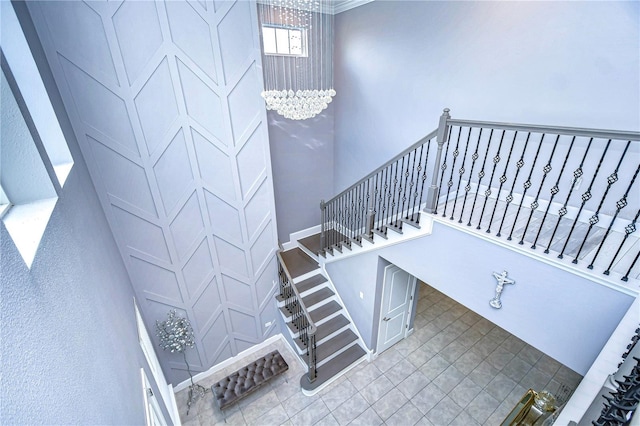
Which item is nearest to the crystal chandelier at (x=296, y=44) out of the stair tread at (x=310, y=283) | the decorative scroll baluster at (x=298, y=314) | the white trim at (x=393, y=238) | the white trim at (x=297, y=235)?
the white trim at (x=393, y=238)

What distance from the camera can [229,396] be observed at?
4.31 m

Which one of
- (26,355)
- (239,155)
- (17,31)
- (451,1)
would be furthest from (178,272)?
(451,1)

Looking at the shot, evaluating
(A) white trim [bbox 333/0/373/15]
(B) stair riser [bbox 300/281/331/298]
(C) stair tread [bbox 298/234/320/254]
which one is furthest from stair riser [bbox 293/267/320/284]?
(A) white trim [bbox 333/0/373/15]

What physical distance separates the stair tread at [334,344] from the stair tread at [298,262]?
135 cm

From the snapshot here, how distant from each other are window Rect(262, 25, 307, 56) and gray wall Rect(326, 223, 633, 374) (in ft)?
13.4

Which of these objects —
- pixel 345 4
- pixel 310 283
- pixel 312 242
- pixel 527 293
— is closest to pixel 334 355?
pixel 310 283

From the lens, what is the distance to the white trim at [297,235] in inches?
256

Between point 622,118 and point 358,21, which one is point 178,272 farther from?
point 622,118

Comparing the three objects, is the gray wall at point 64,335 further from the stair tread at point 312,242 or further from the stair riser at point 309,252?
the stair tread at point 312,242

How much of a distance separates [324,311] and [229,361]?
77.9 inches

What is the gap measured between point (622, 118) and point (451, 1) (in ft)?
8.16

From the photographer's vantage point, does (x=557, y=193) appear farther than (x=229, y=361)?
No

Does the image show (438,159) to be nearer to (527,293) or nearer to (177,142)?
(527,293)

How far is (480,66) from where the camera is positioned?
3725mm
